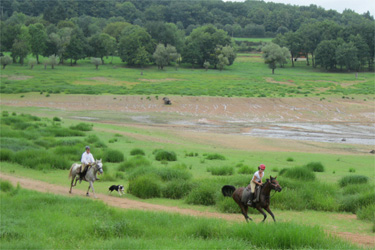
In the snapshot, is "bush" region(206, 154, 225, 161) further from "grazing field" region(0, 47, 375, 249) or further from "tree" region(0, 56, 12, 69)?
"tree" region(0, 56, 12, 69)

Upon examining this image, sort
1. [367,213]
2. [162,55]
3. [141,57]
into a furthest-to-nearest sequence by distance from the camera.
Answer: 1. [141,57]
2. [162,55]
3. [367,213]

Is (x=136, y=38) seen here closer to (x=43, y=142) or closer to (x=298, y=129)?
(x=298, y=129)

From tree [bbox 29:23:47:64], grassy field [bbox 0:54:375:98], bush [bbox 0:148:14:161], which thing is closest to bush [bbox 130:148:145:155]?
bush [bbox 0:148:14:161]

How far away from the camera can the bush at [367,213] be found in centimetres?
1581

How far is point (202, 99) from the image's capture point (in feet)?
208

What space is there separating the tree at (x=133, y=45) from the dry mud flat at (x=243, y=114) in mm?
57123

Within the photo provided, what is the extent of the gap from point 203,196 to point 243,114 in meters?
38.7

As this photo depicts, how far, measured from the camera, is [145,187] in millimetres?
19609

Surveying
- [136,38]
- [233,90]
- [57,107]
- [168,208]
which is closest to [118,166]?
[168,208]

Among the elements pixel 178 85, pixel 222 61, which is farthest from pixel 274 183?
pixel 222 61

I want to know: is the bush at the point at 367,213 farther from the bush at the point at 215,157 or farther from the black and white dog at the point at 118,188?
the bush at the point at 215,157

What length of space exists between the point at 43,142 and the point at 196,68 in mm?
98828

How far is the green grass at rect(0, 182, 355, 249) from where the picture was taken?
451 inches

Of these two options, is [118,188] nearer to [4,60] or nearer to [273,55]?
[4,60]
